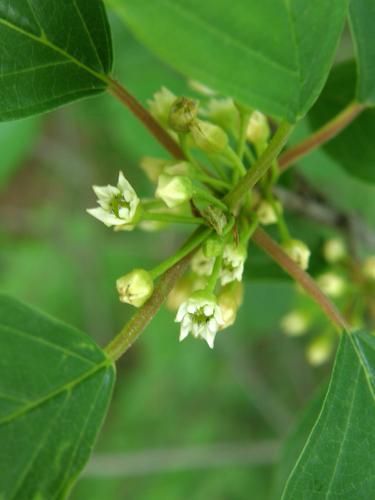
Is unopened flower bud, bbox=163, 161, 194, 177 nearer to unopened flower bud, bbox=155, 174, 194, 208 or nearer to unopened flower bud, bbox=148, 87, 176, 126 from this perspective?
unopened flower bud, bbox=155, 174, 194, 208

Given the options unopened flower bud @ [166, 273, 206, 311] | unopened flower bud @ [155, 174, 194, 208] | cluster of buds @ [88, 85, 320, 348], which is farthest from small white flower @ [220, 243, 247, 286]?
unopened flower bud @ [166, 273, 206, 311]

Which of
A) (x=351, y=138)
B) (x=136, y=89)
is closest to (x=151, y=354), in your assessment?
(x=136, y=89)

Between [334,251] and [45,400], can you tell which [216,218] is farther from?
[334,251]

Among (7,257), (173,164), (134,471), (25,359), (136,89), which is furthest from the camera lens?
(7,257)

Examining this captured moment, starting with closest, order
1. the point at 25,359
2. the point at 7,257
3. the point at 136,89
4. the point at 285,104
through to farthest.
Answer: the point at 285,104
the point at 25,359
the point at 136,89
the point at 7,257

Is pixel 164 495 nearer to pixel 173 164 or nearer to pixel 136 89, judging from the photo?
pixel 136 89

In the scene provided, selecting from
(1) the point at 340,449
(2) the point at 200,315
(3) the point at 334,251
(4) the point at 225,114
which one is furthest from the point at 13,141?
(1) the point at 340,449
